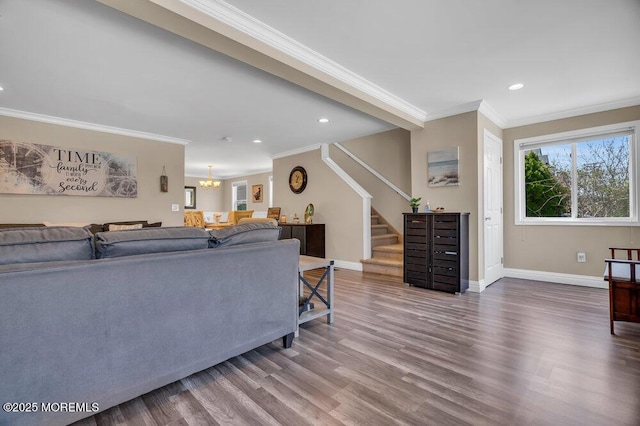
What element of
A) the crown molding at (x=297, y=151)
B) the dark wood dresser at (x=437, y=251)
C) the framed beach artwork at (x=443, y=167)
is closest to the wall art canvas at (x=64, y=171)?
the crown molding at (x=297, y=151)

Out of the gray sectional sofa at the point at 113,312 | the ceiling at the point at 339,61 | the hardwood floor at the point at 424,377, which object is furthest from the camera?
the ceiling at the point at 339,61

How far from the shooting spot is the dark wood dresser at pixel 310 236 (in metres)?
5.87

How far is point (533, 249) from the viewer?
4.58 metres

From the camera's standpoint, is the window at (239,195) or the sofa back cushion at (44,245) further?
the window at (239,195)

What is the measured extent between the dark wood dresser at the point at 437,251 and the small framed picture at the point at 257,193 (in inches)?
256

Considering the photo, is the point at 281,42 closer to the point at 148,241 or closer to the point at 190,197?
the point at 148,241

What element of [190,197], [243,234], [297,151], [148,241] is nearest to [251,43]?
[243,234]

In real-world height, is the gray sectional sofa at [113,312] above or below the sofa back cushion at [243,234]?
below

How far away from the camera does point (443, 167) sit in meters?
4.25

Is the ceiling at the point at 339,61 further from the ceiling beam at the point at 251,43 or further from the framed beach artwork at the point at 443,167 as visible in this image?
the framed beach artwork at the point at 443,167

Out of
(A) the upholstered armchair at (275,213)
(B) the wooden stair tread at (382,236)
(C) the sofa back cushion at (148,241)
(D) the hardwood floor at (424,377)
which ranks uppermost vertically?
(A) the upholstered armchair at (275,213)

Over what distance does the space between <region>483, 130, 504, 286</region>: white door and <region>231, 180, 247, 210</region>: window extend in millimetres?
8024

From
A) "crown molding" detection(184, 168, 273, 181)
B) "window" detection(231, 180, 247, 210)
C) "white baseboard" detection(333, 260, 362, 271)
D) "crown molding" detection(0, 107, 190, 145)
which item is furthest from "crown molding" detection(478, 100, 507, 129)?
"window" detection(231, 180, 247, 210)

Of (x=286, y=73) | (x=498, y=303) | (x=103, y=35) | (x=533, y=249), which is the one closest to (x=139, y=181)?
(x=103, y=35)
